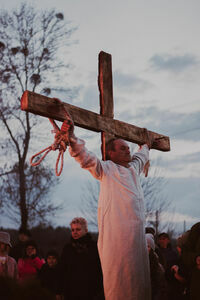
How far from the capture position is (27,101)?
139 inches

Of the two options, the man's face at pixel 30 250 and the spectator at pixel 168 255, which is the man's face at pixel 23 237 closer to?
the man's face at pixel 30 250

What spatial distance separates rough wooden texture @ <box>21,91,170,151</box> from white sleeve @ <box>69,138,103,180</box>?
0.33 m

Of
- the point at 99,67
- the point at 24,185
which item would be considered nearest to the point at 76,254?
A: the point at 99,67

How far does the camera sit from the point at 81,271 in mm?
5090

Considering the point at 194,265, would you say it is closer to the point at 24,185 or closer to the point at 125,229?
the point at 125,229

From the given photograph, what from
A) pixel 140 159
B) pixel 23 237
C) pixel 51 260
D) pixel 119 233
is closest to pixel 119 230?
pixel 119 233

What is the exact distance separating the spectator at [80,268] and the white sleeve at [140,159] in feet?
3.98

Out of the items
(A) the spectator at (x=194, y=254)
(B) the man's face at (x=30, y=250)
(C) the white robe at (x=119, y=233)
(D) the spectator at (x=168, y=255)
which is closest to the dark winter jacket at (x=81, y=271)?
(A) the spectator at (x=194, y=254)

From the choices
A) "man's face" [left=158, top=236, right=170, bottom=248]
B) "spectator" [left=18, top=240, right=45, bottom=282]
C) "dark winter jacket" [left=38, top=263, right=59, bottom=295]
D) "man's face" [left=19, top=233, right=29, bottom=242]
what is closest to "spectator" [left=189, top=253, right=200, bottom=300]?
"dark winter jacket" [left=38, top=263, right=59, bottom=295]

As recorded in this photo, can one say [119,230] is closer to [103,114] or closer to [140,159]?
[140,159]

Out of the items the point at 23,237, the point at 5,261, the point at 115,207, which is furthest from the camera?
the point at 23,237

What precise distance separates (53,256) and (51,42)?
11608 millimetres

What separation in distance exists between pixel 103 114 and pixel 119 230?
1.44m

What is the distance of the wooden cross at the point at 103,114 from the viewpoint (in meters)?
3.67
